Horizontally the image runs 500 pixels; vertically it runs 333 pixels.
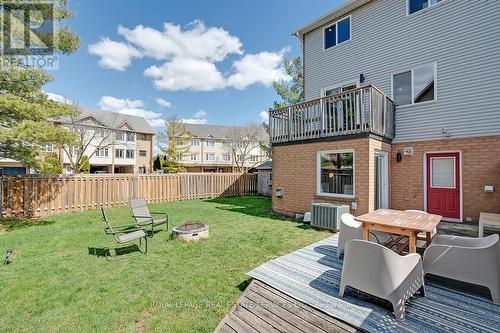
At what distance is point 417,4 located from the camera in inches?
334

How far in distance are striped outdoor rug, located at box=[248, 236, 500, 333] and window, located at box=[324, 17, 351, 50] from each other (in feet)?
33.7

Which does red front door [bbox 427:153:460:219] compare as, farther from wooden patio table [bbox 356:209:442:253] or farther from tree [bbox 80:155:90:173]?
tree [bbox 80:155:90:173]

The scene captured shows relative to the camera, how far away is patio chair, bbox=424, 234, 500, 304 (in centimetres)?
317

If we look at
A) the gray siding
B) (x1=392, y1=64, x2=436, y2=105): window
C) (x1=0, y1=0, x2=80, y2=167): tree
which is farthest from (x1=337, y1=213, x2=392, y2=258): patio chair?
(x1=0, y1=0, x2=80, y2=167): tree

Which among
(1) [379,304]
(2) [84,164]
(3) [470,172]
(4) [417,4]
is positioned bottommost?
(1) [379,304]

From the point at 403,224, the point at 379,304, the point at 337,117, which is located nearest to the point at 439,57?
the point at 337,117

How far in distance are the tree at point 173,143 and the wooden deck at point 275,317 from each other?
30.6 meters

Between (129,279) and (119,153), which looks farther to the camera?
(119,153)

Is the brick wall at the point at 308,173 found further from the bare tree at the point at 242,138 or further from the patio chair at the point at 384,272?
the bare tree at the point at 242,138

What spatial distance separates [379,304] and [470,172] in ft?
22.2

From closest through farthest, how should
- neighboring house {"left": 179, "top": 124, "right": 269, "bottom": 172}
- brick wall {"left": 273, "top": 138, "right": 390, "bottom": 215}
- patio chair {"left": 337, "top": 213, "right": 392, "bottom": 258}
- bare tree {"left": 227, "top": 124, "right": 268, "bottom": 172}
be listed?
patio chair {"left": 337, "top": 213, "right": 392, "bottom": 258} < brick wall {"left": 273, "top": 138, "right": 390, "bottom": 215} < bare tree {"left": 227, "top": 124, "right": 268, "bottom": 172} < neighboring house {"left": 179, "top": 124, "right": 269, "bottom": 172}

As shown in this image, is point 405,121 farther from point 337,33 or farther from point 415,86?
point 337,33

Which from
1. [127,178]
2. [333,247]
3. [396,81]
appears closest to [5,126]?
[127,178]

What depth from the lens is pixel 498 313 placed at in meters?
2.91
